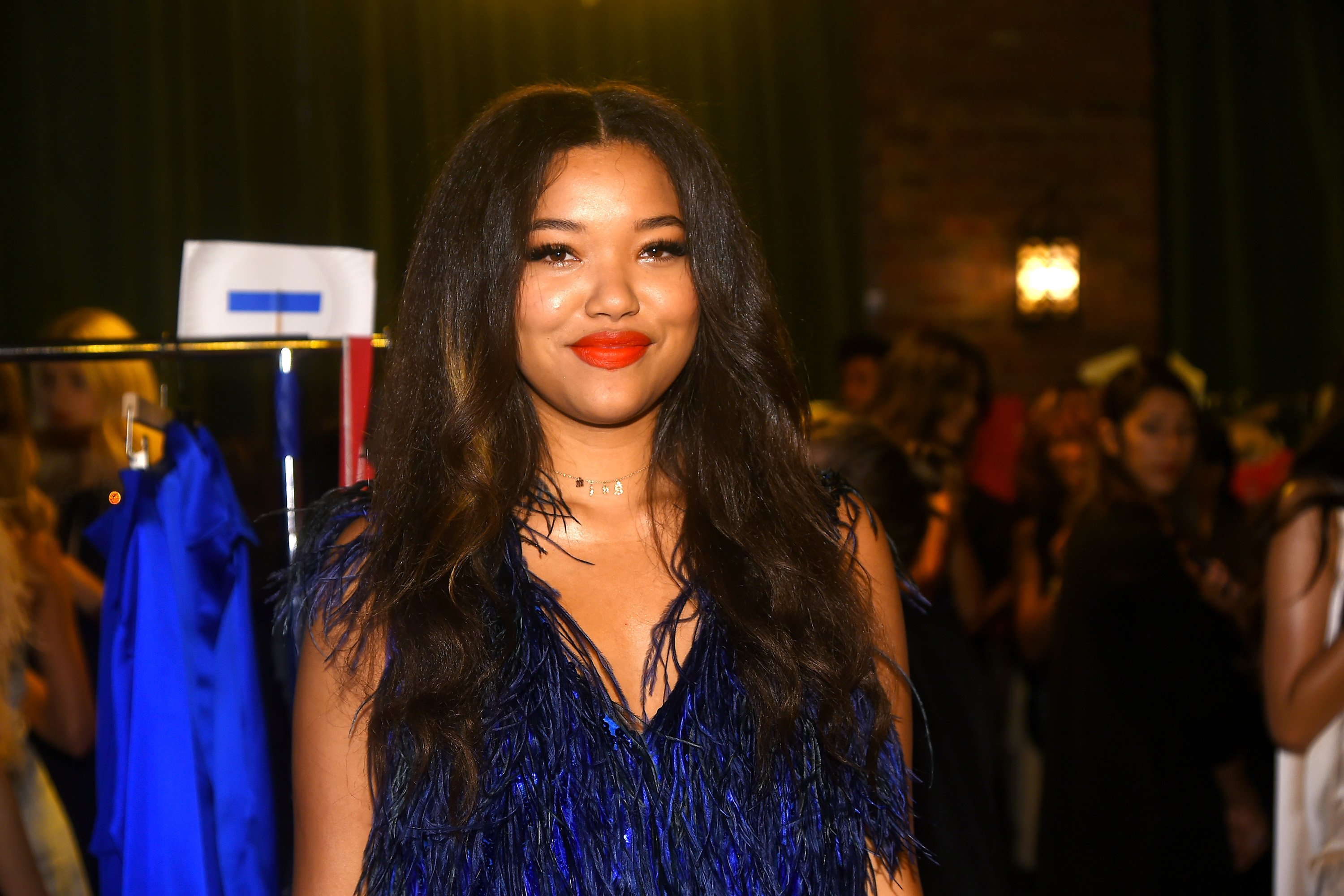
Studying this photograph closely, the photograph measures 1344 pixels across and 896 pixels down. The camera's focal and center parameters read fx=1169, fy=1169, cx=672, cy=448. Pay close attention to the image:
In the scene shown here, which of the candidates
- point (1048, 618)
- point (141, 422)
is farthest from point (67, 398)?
point (1048, 618)

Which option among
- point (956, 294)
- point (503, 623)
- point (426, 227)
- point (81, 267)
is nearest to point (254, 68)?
point (81, 267)

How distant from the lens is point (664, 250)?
128cm

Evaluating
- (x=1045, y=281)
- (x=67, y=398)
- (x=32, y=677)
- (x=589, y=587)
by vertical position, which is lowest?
(x=32, y=677)

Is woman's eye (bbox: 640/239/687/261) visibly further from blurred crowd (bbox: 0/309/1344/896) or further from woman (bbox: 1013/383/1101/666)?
woman (bbox: 1013/383/1101/666)

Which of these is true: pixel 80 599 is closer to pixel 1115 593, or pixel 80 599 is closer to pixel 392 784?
pixel 392 784

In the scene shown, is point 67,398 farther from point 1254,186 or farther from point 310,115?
point 1254,186

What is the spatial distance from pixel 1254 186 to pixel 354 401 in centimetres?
501

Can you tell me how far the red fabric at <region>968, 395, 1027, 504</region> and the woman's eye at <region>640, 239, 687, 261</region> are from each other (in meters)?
3.25

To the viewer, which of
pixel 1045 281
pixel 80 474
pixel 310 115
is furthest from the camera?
pixel 1045 281

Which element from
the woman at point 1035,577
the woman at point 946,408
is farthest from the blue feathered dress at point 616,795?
the woman at point 1035,577

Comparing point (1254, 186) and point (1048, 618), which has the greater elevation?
point (1254, 186)

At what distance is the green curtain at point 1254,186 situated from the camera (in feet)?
17.4

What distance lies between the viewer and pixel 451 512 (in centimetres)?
125

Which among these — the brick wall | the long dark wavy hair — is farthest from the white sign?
the brick wall
